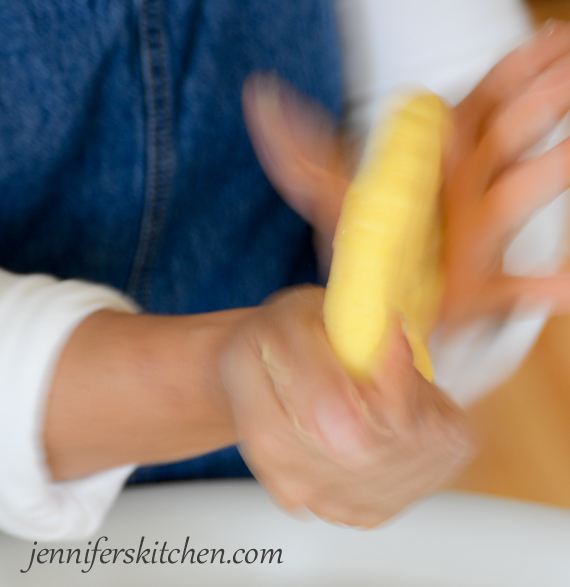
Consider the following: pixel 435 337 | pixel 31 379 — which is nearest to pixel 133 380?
pixel 31 379

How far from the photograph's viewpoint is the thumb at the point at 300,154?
0.24 metres

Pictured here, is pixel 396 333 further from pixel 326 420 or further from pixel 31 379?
pixel 31 379

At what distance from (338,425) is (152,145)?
207 millimetres

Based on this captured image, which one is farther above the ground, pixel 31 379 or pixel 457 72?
pixel 457 72

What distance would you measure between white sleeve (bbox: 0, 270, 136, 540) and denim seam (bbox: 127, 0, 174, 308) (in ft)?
0.26

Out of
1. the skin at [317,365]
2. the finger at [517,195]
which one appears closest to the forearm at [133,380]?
the skin at [317,365]

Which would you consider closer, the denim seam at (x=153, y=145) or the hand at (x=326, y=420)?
the hand at (x=326, y=420)

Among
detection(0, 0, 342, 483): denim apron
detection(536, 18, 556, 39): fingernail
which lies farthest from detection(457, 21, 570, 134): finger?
detection(0, 0, 342, 483): denim apron

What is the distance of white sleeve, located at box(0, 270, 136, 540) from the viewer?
190mm

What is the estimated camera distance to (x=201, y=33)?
287 mm

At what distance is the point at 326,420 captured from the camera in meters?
0.13

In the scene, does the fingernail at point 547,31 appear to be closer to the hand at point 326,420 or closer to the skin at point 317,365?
the skin at point 317,365

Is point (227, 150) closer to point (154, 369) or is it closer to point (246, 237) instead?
point (246, 237)

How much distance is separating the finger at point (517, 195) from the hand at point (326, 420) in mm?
77
